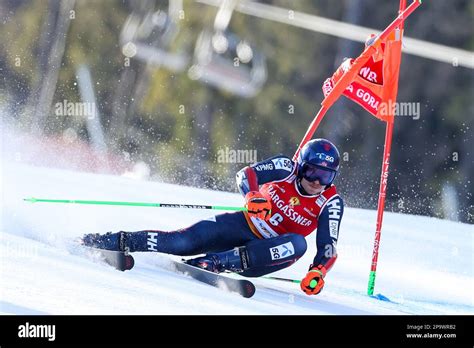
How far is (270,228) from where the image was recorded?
21.9ft

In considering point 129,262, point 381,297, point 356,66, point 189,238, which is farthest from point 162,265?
point 356,66

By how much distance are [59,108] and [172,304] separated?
21.8m

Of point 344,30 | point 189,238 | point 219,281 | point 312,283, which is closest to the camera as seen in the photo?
point 312,283

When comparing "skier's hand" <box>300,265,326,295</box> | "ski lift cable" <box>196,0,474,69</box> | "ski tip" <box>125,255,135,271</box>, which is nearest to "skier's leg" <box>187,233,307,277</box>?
"skier's hand" <box>300,265,326,295</box>

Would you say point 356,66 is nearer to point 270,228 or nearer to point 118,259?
point 270,228

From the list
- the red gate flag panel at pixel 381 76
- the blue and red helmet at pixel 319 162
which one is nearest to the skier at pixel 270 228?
the blue and red helmet at pixel 319 162

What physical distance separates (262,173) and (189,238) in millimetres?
638

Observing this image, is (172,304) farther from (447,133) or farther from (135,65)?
(135,65)

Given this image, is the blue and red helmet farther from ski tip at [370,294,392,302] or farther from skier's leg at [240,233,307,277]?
ski tip at [370,294,392,302]

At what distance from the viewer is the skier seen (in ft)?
20.8

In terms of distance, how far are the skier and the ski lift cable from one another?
49.9 feet

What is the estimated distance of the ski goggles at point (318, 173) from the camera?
649 cm

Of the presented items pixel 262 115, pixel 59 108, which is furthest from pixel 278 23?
pixel 59 108

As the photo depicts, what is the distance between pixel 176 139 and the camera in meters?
25.6
